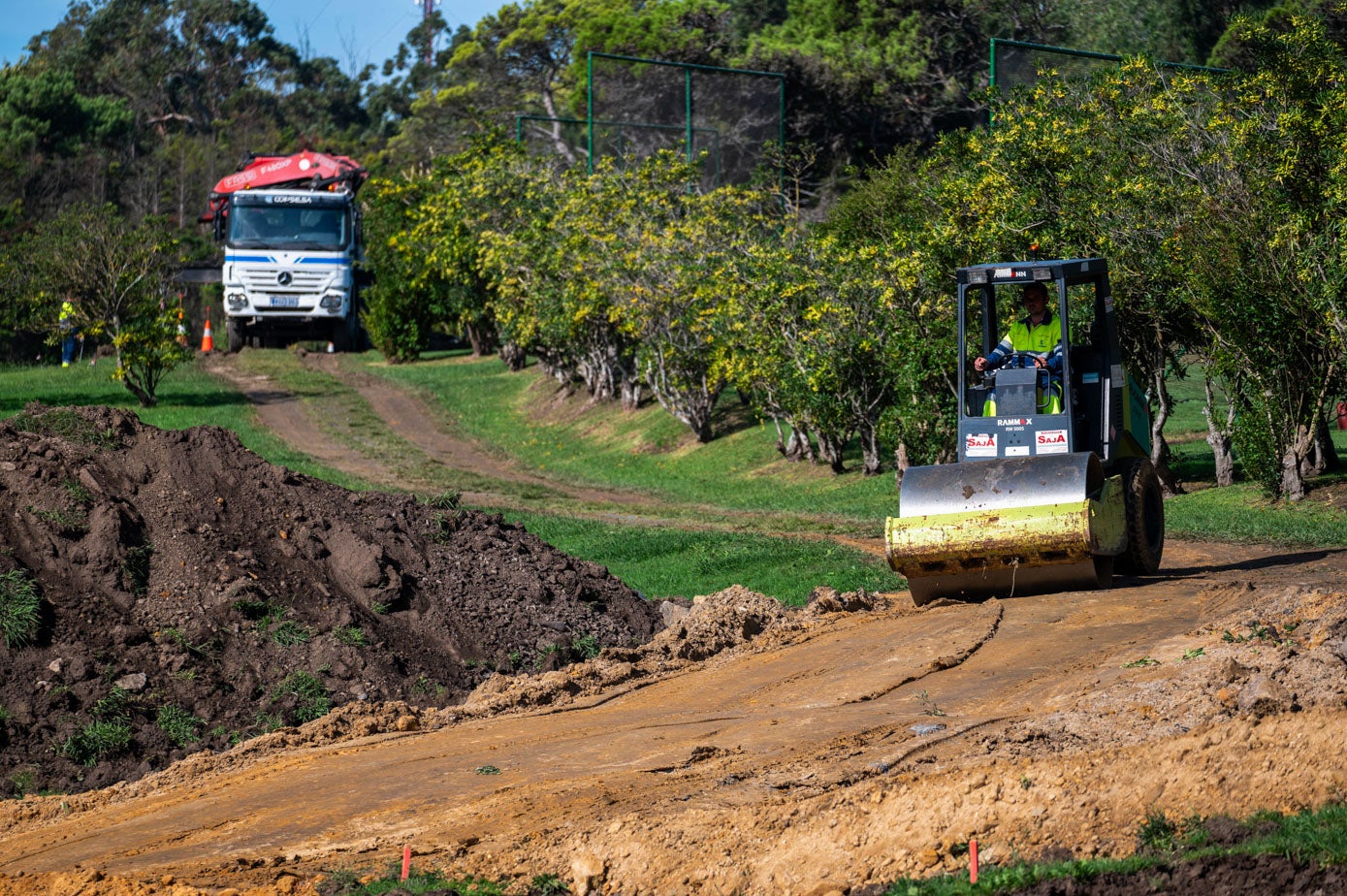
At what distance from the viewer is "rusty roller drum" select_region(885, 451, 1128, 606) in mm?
11383

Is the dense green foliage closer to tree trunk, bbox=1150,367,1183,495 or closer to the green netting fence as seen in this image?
tree trunk, bbox=1150,367,1183,495

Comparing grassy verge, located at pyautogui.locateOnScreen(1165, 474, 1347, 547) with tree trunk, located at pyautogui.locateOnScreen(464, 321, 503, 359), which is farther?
tree trunk, located at pyautogui.locateOnScreen(464, 321, 503, 359)

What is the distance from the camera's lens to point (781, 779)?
7.48m

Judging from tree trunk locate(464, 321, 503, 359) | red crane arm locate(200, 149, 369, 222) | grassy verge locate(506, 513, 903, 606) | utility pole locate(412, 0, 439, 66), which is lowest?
grassy verge locate(506, 513, 903, 606)

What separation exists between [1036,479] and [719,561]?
5.76m

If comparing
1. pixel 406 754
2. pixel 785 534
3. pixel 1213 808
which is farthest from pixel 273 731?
pixel 785 534

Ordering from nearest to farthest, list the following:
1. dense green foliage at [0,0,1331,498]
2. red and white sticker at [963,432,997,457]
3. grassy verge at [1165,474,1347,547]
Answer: red and white sticker at [963,432,997,457], grassy verge at [1165,474,1347,547], dense green foliage at [0,0,1331,498]

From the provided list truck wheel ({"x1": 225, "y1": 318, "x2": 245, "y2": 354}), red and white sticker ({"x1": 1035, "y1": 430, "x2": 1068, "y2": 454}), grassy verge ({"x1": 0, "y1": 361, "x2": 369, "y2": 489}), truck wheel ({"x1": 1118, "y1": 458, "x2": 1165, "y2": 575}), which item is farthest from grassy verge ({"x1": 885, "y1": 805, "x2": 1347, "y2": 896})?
truck wheel ({"x1": 225, "y1": 318, "x2": 245, "y2": 354})

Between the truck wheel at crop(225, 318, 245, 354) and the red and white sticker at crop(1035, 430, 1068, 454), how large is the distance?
98.5 feet

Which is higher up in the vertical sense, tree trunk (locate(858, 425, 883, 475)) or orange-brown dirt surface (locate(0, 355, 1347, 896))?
tree trunk (locate(858, 425, 883, 475))

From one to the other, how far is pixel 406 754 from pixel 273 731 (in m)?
1.88

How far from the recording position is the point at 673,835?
6.47 meters

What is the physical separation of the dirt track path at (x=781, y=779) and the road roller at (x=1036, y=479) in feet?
2.69

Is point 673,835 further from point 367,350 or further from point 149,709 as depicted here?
point 367,350
